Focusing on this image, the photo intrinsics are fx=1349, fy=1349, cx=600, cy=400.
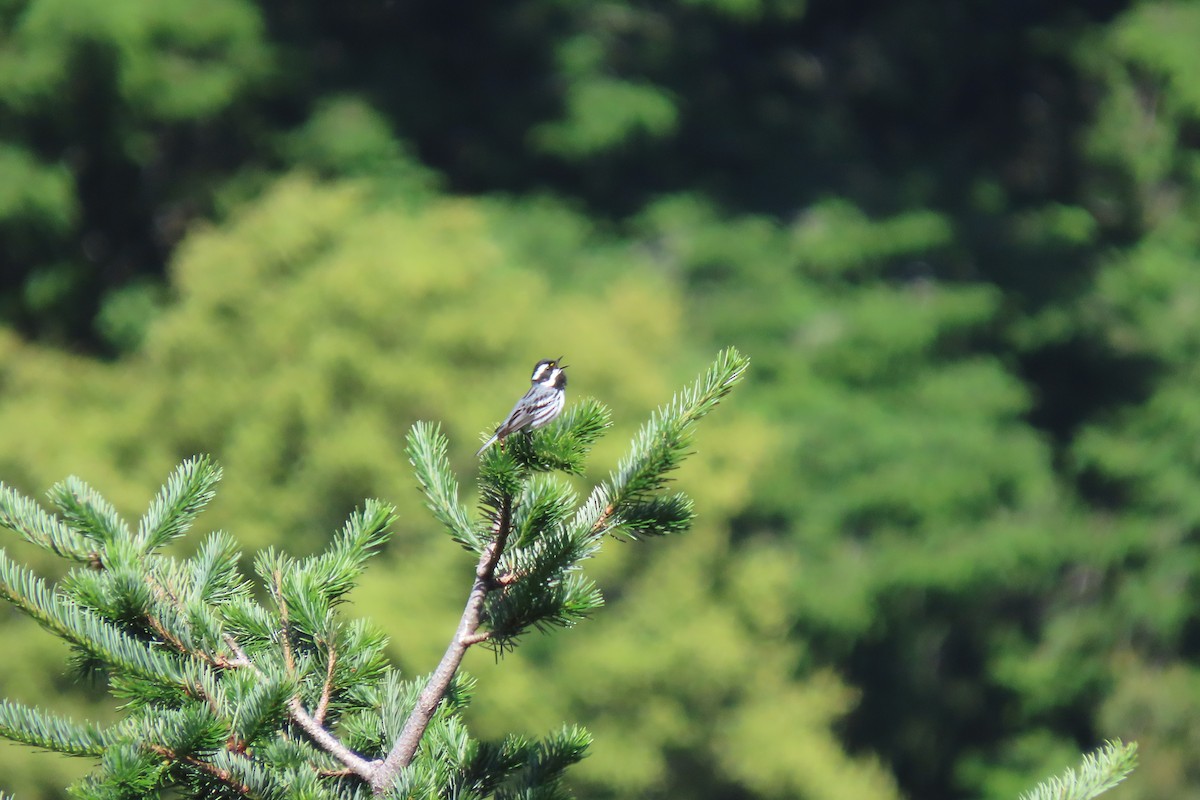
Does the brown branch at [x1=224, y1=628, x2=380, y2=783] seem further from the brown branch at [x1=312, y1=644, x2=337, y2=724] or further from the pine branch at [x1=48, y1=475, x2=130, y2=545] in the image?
the pine branch at [x1=48, y1=475, x2=130, y2=545]

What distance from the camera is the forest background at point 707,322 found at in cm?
1377

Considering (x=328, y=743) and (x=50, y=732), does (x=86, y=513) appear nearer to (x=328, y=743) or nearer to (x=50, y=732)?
(x=50, y=732)

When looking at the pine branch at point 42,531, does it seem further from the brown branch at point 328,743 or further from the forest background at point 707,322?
the forest background at point 707,322

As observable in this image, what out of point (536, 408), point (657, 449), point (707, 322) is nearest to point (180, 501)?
point (657, 449)

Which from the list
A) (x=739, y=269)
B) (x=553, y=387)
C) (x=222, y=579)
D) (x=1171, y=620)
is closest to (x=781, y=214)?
(x=739, y=269)

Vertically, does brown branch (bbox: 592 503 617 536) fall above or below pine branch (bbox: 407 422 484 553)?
below

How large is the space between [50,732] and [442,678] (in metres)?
0.64

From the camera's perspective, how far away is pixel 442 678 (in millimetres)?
2316

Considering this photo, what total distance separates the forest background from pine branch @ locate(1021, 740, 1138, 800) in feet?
34.6

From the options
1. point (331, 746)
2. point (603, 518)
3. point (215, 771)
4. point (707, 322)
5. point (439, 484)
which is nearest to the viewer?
point (215, 771)

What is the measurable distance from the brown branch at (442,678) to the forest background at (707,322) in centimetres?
1037

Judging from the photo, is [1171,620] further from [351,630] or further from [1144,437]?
[351,630]

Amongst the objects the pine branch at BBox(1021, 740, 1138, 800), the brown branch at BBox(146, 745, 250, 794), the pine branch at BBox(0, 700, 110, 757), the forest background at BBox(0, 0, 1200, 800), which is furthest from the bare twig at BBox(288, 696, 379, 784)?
Result: the forest background at BBox(0, 0, 1200, 800)

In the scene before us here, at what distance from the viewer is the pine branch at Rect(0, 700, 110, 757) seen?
2178 mm
